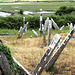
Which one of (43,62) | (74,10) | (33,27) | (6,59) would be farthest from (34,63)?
(74,10)

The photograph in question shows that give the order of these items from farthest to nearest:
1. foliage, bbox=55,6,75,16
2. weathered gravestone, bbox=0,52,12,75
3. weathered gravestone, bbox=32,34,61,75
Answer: foliage, bbox=55,6,75,16 < weathered gravestone, bbox=32,34,61,75 < weathered gravestone, bbox=0,52,12,75

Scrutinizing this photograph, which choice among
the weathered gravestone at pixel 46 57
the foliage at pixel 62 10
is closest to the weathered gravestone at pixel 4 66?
the weathered gravestone at pixel 46 57

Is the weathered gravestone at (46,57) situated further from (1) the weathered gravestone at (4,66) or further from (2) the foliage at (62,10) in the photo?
(2) the foliage at (62,10)

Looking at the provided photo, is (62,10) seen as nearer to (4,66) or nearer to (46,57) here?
(46,57)

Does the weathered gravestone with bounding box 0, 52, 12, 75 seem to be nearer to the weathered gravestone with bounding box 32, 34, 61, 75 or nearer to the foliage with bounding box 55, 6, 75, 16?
the weathered gravestone with bounding box 32, 34, 61, 75

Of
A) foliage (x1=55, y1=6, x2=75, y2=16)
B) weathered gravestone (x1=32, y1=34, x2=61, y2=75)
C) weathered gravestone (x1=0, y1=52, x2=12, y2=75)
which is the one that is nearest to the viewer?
weathered gravestone (x1=0, y1=52, x2=12, y2=75)

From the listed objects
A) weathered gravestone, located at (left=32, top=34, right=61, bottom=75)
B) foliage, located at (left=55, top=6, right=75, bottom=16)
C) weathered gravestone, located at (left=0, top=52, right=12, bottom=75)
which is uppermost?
weathered gravestone, located at (left=0, top=52, right=12, bottom=75)

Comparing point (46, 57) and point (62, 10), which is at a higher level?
point (46, 57)

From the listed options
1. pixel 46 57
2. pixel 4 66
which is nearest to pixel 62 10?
pixel 46 57

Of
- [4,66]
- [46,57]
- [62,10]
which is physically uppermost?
[4,66]

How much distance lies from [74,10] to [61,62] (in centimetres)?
2920

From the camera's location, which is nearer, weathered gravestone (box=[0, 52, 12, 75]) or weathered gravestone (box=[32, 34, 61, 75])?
weathered gravestone (box=[0, 52, 12, 75])

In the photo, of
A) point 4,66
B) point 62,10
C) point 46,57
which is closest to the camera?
point 4,66

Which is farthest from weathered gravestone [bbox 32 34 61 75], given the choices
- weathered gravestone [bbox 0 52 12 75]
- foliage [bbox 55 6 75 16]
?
foliage [bbox 55 6 75 16]
